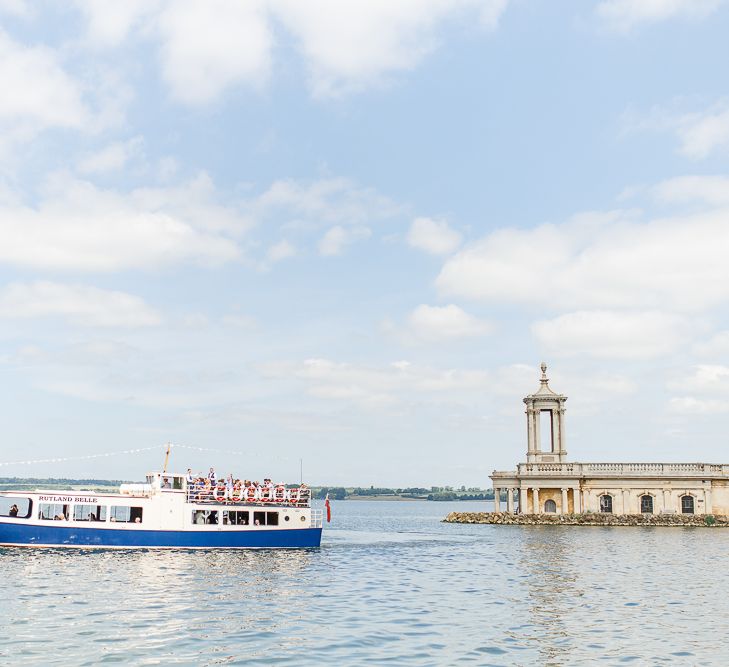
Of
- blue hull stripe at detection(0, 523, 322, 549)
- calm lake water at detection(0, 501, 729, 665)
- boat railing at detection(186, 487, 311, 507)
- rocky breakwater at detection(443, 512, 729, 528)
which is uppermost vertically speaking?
boat railing at detection(186, 487, 311, 507)

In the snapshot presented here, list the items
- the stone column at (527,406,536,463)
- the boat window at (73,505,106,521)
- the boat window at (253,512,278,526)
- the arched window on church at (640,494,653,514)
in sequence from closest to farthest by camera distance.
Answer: the boat window at (73,505,106,521) → the boat window at (253,512,278,526) → the arched window on church at (640,494,653,514) → the stone column at (527,406,536,463)

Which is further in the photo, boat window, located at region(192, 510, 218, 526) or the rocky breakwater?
the rocky breakwater

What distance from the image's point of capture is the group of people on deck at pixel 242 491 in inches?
1965

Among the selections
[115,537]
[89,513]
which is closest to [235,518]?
[115,537]

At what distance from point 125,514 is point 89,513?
6.69 ft

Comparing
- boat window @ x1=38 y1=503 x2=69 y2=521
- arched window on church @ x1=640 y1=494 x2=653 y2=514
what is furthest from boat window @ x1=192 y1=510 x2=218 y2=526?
arched window on church @ x1=640 y1=494 x2=653 y2=514

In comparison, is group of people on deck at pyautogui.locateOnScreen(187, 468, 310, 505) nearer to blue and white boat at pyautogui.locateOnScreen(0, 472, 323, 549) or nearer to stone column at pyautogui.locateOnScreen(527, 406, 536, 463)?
blue and white boat at pyautogui.locateOnScreen(0, 472, 323, 549)

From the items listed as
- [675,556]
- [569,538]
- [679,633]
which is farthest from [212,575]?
[569,538]

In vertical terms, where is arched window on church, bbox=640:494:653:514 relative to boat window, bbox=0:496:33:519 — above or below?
below

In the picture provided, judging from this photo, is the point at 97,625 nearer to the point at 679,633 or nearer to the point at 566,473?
the point at 679,633

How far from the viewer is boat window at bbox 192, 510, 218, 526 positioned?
163ft

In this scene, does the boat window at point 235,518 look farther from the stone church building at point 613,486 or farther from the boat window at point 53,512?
the stone church building at point 613,486

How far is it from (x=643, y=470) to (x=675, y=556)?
110ft

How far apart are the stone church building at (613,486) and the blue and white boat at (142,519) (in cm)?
3983
